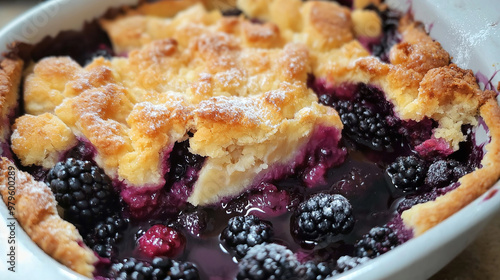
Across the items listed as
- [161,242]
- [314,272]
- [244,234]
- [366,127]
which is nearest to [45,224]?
[161,242]

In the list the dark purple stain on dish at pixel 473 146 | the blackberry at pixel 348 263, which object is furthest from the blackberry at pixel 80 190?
the dark purple stain on dish at pixel 473 146

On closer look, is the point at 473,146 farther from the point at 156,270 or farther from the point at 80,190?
the point at 80,190

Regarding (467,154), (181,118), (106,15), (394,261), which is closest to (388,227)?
(394,261)

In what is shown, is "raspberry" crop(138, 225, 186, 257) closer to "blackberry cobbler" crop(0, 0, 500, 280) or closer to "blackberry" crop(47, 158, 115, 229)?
"blackberry cobbler" crop(0, 0, 500, 280)

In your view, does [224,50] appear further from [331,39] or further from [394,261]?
[394,261]

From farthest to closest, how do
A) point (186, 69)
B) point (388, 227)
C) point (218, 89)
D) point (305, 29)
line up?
point (305, 29)
point (186, 69)
point (218, 89)
point (388, 227)

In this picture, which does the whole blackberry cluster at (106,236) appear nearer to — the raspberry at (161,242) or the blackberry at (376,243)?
the raspberry at (161,242)

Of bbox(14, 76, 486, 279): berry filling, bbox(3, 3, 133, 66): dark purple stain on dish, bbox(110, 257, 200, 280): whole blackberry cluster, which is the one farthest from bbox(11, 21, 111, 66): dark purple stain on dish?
bbox(110, 257, 200, 280): whole blackberry cluster
